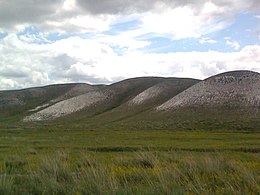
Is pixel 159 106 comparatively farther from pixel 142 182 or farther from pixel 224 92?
pixel 142 182

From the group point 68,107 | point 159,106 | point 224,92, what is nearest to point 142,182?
point 224,92

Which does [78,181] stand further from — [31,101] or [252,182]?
[31,101]

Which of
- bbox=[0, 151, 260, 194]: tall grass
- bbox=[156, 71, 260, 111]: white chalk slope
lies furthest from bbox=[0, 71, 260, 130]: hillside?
bbox=[0, 151, 260, 194]: tall grass

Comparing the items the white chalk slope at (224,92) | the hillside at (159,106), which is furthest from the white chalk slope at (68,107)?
the white chalk slope at (224,92)

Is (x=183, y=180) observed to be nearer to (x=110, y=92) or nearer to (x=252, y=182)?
(x=252, y=182)

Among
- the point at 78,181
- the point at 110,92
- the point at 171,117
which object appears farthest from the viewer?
the point at 110,92

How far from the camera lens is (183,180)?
360 inches

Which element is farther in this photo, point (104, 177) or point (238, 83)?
point (238, 83)

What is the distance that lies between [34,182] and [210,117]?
73550mm

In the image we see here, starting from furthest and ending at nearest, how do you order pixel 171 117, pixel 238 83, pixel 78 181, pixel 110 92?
pixel 110 92 < pixel 238 83 < pixel 171 117 < pixel 78 181

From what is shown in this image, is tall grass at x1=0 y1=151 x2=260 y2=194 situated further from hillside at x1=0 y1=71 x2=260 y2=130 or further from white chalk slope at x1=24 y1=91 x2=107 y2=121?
white chalk slope at x1=24 y1=91 x2=107 y2=121

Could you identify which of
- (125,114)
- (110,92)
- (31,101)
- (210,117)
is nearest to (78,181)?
(210,117)

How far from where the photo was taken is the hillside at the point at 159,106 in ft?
248

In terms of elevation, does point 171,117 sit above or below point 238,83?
below
